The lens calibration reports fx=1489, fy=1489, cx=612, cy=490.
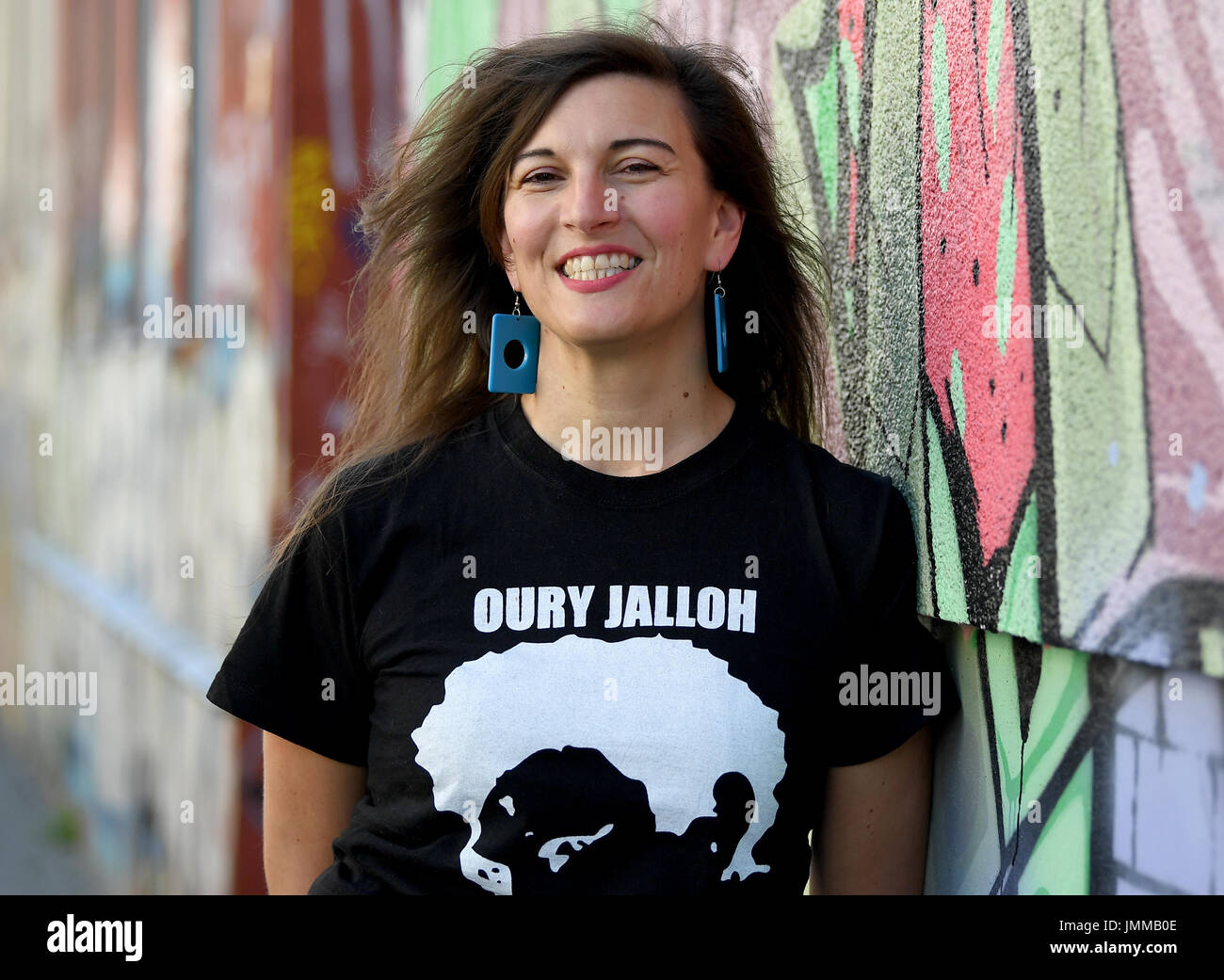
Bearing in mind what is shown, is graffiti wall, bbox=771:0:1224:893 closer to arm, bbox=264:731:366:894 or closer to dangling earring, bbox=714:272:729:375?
dangling earring, bbox=714:272:729:375

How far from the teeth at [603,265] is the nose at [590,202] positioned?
1.8 inches

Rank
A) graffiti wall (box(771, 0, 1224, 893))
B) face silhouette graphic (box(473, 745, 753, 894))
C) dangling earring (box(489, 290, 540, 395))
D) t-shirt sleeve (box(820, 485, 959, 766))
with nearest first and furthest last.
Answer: graffiti wall (box(771, 0, 1224, 893)) < face silhouette graphic (box(473, 745, 753, 894)) < t-shirt sleeve (box(820, 485, 959, 766)) < dangling earring (box(489, 290, 540, 395))

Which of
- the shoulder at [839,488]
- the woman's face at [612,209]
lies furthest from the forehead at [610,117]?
the shoulder at [839,488]

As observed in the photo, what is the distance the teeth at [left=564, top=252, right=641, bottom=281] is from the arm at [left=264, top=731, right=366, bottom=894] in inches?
35.8

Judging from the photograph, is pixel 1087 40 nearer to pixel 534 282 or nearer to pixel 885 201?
pixel 885 201

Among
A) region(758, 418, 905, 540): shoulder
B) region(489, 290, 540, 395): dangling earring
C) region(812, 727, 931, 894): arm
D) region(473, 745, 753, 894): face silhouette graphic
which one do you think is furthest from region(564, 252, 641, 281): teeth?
region(812, 727, 931, 894): arm

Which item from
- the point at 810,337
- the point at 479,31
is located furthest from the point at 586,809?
the point at 479,31

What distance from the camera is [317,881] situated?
2.42 meters

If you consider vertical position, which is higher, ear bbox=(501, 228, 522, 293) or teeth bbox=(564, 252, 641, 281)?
ear bbox=(501, 228, 522, 293)

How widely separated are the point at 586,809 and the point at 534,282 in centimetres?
85

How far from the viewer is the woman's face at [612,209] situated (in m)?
2.33

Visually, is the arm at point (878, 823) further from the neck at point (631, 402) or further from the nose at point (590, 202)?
the nose at point (590, 202)

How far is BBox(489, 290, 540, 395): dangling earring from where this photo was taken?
2494mm

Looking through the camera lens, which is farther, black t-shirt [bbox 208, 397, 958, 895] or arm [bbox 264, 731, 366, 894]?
arm [bbox 264, 731, 366, 894]
